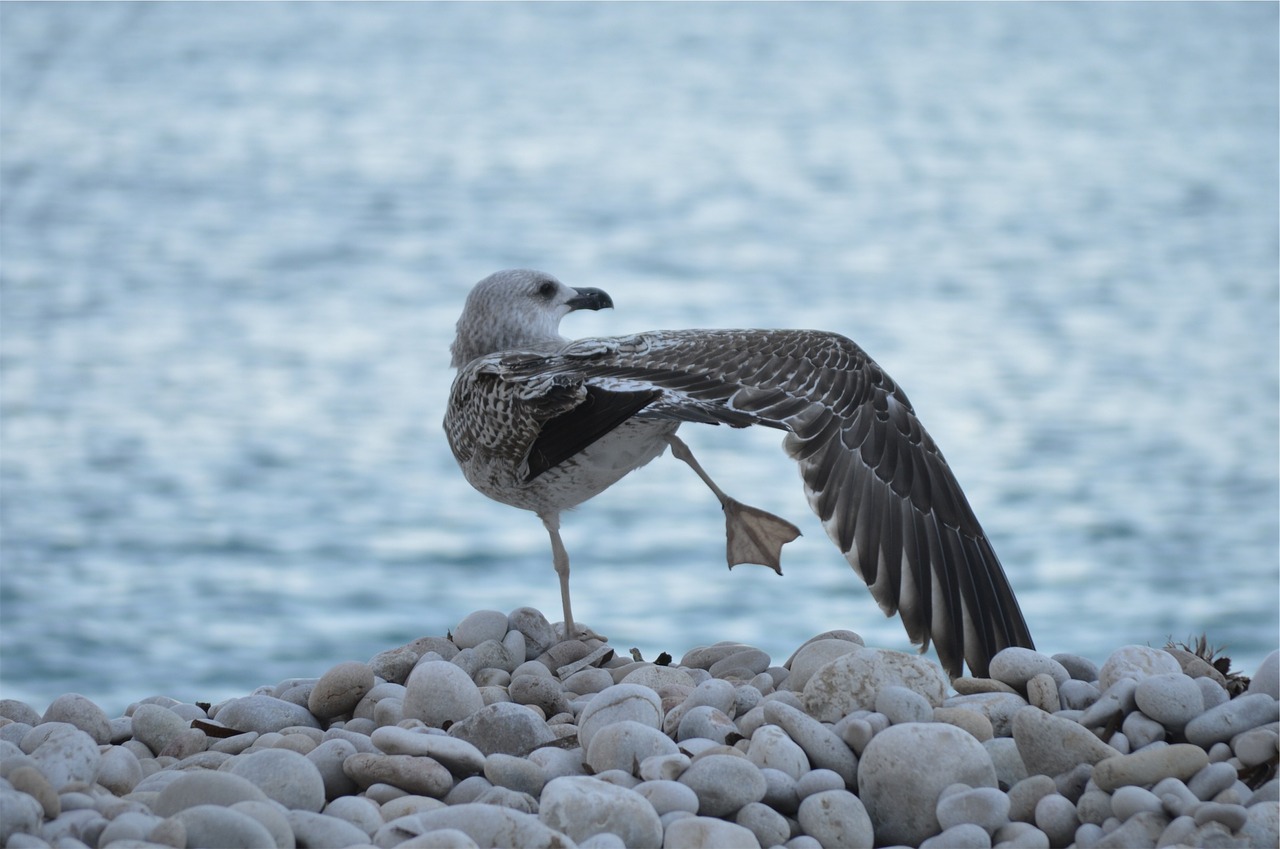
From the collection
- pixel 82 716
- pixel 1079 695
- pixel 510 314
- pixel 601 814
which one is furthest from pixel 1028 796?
pixel 510 314

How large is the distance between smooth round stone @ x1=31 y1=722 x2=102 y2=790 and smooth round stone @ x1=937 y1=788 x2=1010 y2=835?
5.37 feet

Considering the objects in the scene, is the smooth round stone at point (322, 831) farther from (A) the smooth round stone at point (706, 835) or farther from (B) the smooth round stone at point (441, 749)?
(A) the smooth round stone at point (706, 835)

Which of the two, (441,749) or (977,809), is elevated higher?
(441,749)

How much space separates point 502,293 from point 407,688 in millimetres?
1597

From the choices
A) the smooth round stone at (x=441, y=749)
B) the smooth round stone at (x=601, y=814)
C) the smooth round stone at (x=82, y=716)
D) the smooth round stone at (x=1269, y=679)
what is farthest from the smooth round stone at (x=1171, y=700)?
the smooth round stone at (x=82, y=716)

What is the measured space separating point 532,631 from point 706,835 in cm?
155

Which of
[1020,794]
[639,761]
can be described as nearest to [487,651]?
[639,761]

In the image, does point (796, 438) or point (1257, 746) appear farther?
point (796, 438)

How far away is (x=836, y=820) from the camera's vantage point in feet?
8.95

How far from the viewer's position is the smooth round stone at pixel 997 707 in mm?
3127

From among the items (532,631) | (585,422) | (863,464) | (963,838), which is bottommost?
(963,838)

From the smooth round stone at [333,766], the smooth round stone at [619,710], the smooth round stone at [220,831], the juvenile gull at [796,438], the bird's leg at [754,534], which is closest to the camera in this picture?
the smooth round stone at [220,831]

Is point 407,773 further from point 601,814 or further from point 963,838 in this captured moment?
point 963,838

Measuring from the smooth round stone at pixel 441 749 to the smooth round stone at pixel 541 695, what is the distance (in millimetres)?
555
